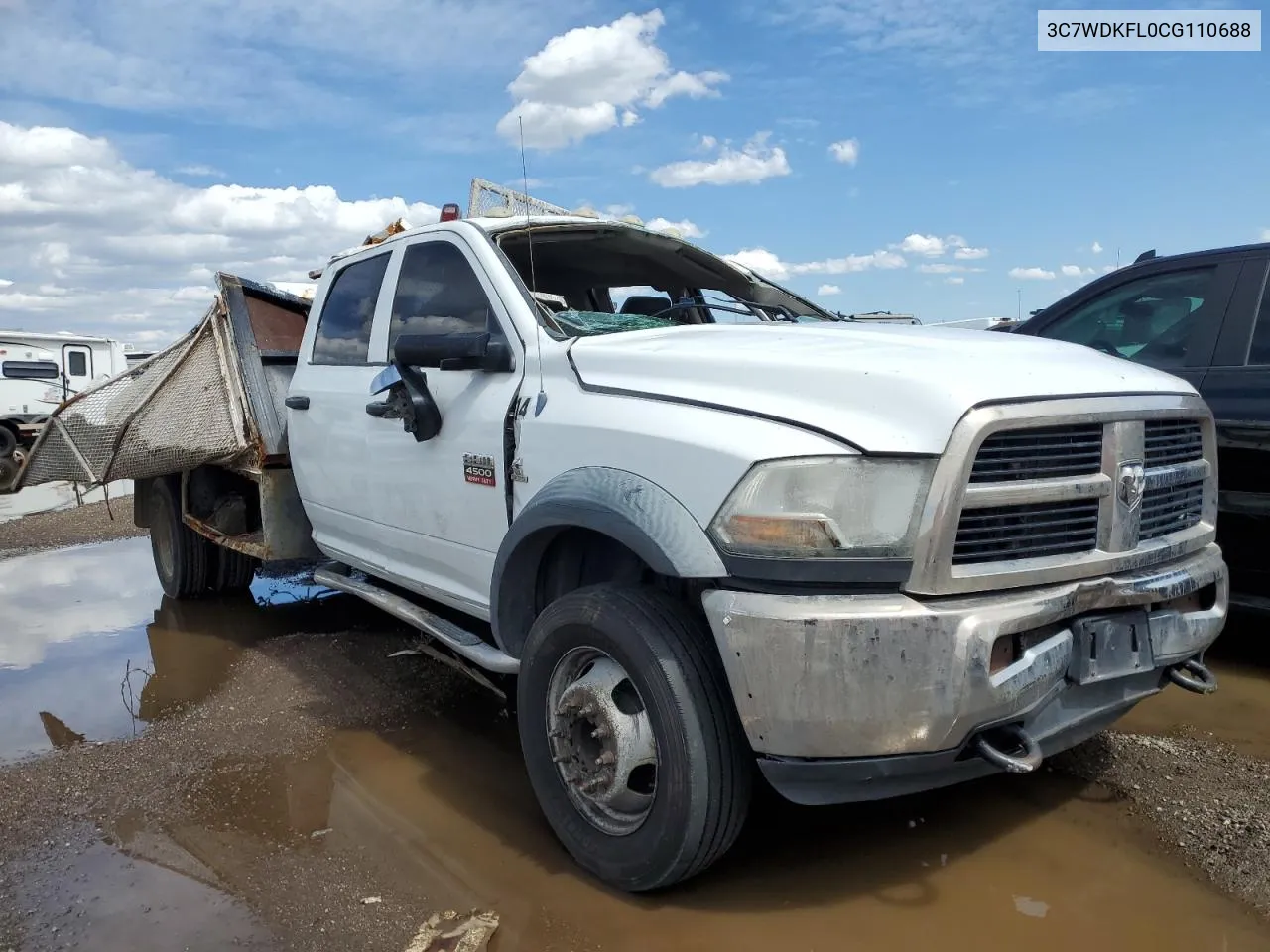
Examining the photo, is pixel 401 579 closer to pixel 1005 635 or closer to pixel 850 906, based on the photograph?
pixel 850 906

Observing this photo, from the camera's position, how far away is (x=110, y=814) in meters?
3.42

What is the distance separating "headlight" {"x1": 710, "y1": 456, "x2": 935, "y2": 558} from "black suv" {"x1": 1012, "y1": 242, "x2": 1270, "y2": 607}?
102 inches

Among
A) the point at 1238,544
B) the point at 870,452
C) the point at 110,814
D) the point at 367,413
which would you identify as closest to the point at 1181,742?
the point at 1238,544

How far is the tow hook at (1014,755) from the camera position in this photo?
2.32 m

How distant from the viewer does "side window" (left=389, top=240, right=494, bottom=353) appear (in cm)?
365

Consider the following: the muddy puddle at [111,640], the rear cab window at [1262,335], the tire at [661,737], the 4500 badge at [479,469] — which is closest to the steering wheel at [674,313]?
the 4500 badge at [479,469]

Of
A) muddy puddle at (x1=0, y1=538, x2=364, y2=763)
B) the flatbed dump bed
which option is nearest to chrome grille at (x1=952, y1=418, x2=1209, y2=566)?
muddy puddle at (x1=0, y1=538, x2=364, y2=763)

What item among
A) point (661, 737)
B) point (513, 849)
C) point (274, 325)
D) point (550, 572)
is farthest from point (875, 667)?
point (274, 325)

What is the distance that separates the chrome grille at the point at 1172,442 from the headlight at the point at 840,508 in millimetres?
872

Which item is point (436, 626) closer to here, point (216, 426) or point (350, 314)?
point (350, 314)

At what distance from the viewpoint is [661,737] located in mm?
2482

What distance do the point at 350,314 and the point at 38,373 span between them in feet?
52.0

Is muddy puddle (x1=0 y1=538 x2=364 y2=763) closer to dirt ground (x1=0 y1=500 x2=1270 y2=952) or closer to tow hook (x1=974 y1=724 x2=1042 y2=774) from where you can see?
dirt ground (x1=0 y1=500 x2=1270 y2=952)

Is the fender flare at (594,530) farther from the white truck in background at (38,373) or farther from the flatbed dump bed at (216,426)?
the white truck in background at (38,373)
